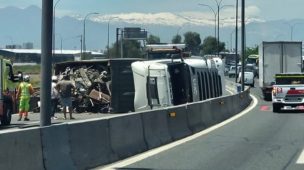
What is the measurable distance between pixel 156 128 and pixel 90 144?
4.58 meters

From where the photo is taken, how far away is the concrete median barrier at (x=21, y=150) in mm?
8703

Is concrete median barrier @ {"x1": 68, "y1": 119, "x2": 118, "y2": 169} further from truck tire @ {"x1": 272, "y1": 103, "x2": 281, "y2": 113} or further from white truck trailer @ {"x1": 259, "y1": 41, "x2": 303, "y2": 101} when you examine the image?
white truck trailer @ {"x1": 259, "y1": 41, "x2": 303, "y2": 101}

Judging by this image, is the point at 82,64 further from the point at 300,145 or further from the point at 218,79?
the point at 300,145

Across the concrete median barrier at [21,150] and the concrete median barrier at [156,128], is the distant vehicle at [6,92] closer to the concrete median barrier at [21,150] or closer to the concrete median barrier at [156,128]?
the concrete median barrier at [156,128]

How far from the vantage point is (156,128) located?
1614 centimetres

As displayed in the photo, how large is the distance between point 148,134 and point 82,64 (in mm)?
19812

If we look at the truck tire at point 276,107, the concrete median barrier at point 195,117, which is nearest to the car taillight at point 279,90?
the truck tire at point 276,107

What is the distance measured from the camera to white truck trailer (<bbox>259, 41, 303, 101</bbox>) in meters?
43.8

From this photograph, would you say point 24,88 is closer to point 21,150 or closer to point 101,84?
point 101,84

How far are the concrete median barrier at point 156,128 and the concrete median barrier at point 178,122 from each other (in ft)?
1.44

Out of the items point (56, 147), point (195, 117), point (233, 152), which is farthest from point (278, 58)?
point (56, 147)

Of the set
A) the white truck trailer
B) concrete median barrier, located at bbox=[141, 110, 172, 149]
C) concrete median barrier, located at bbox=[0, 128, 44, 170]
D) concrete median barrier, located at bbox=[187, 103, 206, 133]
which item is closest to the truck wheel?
concrete median barrier, located at bbox=[187, 103, 206, 133]

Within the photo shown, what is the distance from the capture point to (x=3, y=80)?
22.6 m

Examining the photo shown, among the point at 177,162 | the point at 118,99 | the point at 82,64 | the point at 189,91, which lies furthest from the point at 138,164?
the point at 82,64
